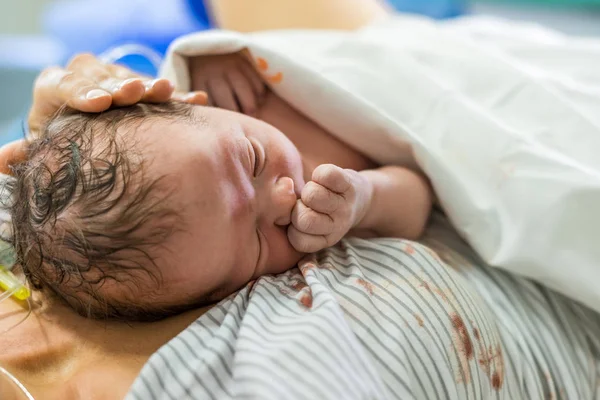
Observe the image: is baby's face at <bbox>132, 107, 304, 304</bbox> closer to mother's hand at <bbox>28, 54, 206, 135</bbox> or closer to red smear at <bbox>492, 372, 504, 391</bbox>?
mother's hand at <bbox>28, 54, 206, 135</bbox>

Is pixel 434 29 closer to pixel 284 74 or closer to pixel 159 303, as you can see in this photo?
pixel 284 74

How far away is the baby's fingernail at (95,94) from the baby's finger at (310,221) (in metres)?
0.28

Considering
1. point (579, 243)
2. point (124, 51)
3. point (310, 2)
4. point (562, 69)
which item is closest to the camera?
point (579, 243)

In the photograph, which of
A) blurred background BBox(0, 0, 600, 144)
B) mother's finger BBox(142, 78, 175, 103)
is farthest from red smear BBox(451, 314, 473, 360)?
blurred background BBox(0, 0, 600, 144)

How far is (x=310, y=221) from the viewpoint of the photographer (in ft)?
2.34

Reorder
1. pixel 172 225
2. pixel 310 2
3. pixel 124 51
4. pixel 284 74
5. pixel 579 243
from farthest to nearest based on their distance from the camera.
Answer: pixel 310 2, pixel 124 51, pixel 284 74, pixel 579 243, pixel 172 225

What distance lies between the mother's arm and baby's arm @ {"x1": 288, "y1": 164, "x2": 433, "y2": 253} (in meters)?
0.71

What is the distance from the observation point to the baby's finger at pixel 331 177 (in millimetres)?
711

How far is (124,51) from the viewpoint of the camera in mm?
1376

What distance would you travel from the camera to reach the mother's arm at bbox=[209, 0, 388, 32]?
4.97 ft

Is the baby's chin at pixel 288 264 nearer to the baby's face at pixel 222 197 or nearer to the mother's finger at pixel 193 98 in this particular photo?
the baby's face at pixel 222 197

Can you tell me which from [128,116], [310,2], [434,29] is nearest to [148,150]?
[128,116]

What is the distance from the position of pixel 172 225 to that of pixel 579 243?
22.2 inches

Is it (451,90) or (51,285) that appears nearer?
(51,285)
